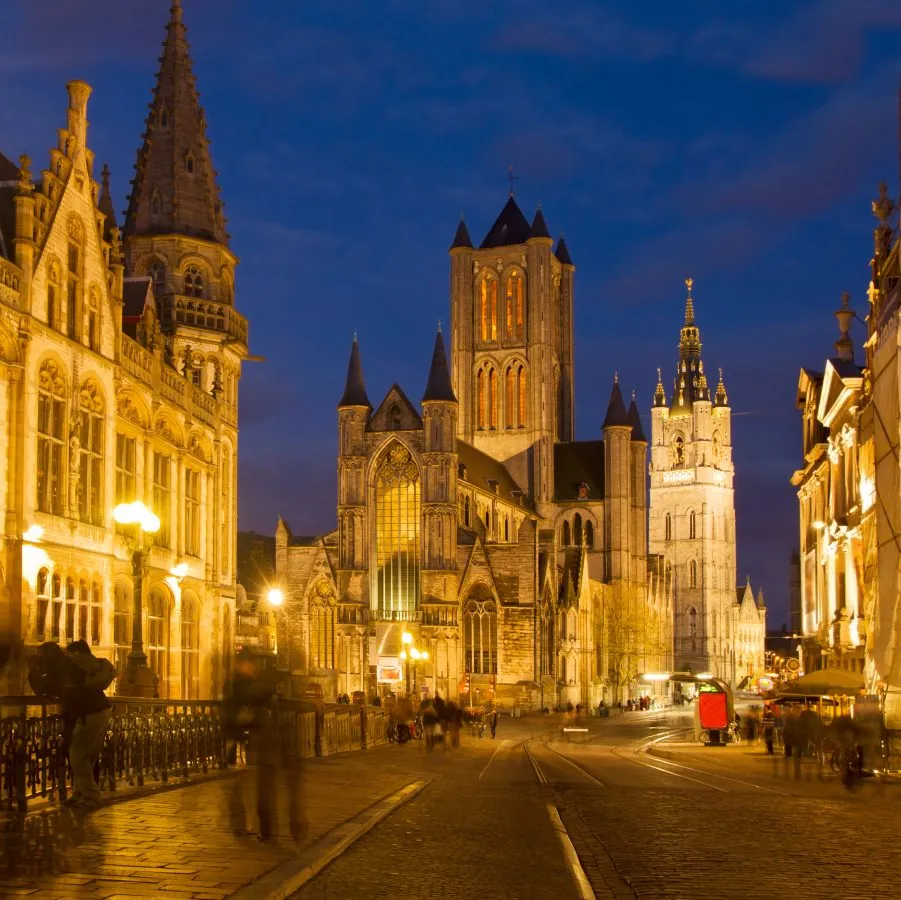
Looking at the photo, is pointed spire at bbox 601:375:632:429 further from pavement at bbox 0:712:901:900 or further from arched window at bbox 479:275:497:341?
pavement at bbox 0:712:901:900

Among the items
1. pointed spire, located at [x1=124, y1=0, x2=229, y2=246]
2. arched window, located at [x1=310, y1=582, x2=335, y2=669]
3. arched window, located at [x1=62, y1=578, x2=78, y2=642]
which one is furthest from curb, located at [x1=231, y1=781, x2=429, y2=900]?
arched window, located at [x1=310, y1=582, x2=335, y2=669]

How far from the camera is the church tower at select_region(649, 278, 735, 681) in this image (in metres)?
148

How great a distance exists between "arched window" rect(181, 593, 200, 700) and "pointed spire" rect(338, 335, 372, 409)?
143ft

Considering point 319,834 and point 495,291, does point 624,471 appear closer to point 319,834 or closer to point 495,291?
point 495,291

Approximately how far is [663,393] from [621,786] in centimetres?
13798

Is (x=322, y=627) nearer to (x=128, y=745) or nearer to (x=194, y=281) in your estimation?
(x=194, y=281)

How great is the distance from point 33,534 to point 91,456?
3846 millimetres

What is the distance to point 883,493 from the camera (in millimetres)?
34312

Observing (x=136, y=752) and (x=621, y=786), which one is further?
(x=621, y=786)

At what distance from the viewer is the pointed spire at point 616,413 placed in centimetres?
9762

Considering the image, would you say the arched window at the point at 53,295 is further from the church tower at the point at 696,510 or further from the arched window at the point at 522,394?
the church tower at the point at 696,510

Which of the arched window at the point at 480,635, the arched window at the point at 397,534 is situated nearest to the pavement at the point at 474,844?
the arched window at the point at 480,635

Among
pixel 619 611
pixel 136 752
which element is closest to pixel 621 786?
pixel 136 752

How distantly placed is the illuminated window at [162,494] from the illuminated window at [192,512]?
179 cm
